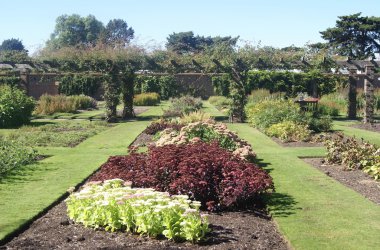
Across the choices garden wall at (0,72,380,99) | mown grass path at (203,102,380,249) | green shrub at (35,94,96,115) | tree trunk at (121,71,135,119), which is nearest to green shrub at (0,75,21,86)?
garden wall at (0,72,380,99)

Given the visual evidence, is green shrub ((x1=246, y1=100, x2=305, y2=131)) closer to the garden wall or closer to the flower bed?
the flower bed

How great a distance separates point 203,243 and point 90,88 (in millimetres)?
32812

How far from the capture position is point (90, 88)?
37.9m

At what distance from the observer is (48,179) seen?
1014 cm

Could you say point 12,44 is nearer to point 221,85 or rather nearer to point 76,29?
point 76,29

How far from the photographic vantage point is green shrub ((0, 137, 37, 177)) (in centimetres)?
1066

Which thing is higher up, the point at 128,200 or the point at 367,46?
the point at 367,46

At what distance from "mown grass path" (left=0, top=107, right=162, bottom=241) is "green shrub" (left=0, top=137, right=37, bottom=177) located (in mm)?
216

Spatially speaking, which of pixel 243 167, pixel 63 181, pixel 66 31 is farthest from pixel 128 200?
pixel 66 31

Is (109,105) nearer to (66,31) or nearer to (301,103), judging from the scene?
(301,103)

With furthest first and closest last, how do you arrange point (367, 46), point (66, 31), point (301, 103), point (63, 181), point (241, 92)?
1. point (66, 31)
2. point (367, 46)
3. point (241, 92)
4. point (301, 103)
5. point (63, 181)

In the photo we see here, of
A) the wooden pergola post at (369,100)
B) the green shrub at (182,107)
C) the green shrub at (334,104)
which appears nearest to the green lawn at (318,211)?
the green shrub at (182,107)

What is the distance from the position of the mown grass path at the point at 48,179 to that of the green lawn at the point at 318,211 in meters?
3.48

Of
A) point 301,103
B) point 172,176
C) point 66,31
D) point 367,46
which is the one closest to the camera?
point 172,176
